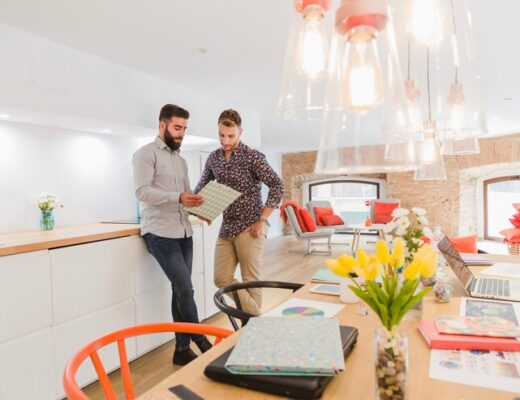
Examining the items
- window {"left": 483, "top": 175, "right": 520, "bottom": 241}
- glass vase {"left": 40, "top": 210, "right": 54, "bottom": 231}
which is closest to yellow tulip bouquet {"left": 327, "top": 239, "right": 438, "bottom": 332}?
glass vase {"left": 40, "top": 210, "right": 54, "bottom": 231}

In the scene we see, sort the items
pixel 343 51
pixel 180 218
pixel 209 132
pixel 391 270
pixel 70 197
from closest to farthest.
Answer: pixel 343 51
pixel 391 270
pixel 180 218
pixel 70 197
pixel 209 132

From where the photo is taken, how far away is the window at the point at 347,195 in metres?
10.2

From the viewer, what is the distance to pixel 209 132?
401cm

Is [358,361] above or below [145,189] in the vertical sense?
below

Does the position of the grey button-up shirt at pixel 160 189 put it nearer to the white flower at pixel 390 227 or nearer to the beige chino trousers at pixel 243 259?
the beige chino trousers at pixel 243 259

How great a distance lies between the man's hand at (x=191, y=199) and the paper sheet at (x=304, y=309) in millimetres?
1066

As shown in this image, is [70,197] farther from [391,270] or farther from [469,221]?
[469,221]

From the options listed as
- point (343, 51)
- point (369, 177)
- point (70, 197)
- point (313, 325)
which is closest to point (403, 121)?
point (343, 51)

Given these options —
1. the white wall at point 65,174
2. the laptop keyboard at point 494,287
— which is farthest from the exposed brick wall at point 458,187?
the laptop keyboard at point 494,287

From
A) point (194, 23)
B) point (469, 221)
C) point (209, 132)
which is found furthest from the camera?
point (469, 221)

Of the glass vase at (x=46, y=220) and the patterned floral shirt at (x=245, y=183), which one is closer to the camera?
the patterned floral shirt at (x=245, y=183)

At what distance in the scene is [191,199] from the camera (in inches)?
91.9

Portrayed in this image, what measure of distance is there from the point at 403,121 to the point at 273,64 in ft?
8.74

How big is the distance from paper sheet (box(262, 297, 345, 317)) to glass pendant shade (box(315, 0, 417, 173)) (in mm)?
727
